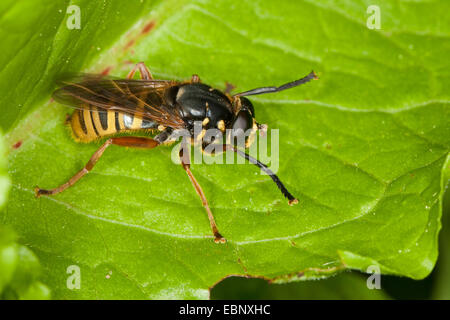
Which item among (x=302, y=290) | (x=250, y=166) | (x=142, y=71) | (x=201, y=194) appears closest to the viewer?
(x=201, y=194)

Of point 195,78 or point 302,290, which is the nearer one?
point 195,78

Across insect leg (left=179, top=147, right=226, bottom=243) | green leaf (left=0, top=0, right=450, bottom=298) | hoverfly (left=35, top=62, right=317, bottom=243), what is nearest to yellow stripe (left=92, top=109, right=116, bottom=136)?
hoverfly (left=35, top=62, right=317, bottom=243)

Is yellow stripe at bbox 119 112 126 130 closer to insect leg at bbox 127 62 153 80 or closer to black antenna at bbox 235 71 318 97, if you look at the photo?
insect leg at bbox 127 62 153 80

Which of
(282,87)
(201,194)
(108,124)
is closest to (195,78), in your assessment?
(282,87)

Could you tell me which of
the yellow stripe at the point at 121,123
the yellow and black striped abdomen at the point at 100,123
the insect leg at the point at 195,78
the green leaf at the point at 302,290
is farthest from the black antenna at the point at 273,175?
the green leaf at the point at 302,290

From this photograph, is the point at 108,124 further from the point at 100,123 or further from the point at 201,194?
the point at 201,194

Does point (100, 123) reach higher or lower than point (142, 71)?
lower
